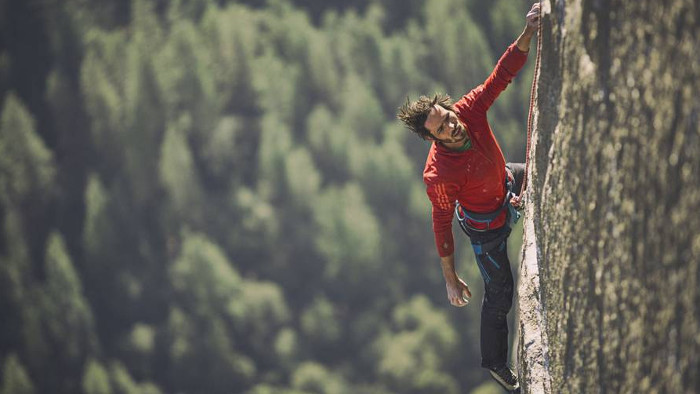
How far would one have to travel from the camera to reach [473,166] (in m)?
2.90

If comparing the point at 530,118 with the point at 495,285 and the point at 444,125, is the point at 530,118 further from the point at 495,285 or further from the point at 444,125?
the point at 495,285

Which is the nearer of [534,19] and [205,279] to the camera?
[534,19]

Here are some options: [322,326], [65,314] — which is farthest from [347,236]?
[65,314]

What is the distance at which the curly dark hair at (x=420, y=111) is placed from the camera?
2805 mm

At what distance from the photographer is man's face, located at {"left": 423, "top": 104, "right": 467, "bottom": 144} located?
280cm

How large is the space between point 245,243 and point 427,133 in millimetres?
22660

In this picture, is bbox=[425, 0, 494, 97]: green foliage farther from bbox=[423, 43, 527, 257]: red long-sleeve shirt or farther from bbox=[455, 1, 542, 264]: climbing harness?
bbox=[423, 43, 527, 257]: red long-sleeve shirt

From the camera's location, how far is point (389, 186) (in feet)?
77.9

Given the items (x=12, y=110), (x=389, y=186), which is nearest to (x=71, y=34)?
(x=12, y=110)

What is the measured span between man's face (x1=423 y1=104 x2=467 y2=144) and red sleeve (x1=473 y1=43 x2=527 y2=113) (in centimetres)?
15

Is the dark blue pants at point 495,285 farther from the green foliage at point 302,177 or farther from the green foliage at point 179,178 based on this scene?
the green foliage at point 179,178

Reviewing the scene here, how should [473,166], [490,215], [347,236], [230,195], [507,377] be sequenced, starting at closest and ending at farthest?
[473,166] → [490,215] → [507,377] → [347,236] → [230,195]

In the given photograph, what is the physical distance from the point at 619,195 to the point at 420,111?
944 millimetres

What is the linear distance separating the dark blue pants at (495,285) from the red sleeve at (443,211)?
0.49ft
